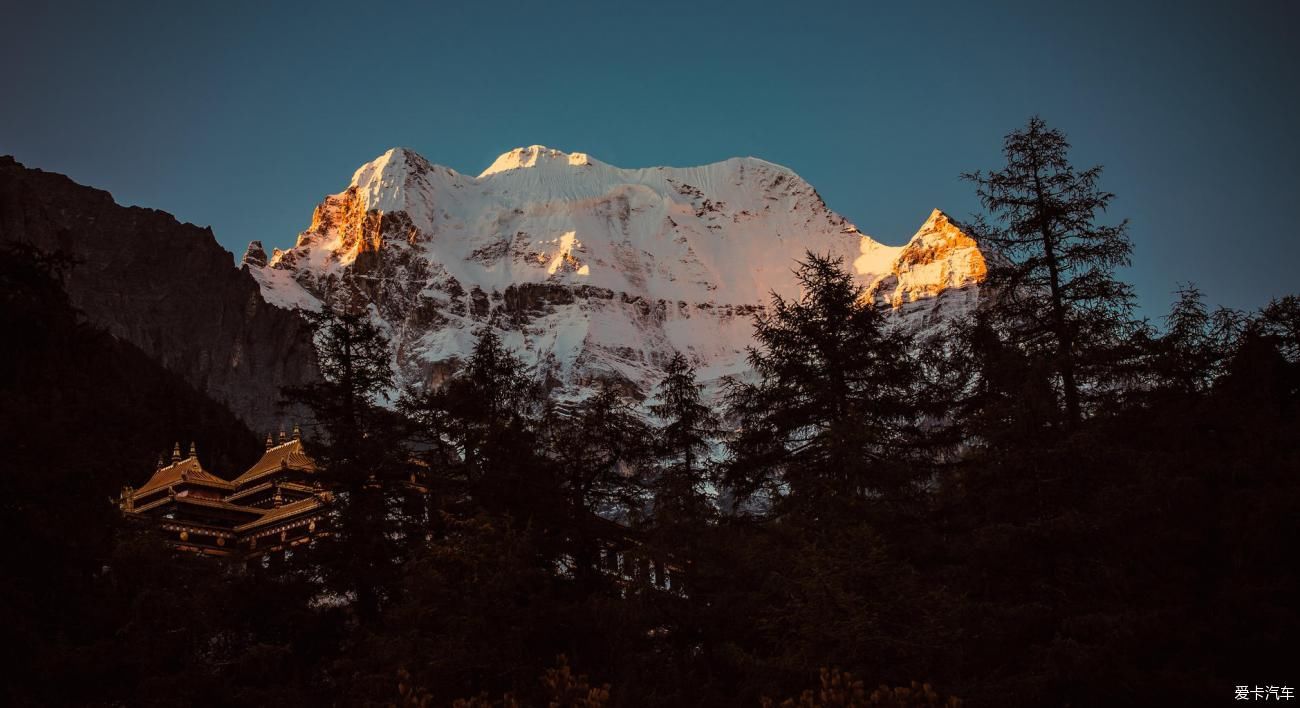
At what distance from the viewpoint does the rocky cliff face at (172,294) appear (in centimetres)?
13912

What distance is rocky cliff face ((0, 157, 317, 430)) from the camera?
139125mm

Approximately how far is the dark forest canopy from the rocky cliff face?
125m

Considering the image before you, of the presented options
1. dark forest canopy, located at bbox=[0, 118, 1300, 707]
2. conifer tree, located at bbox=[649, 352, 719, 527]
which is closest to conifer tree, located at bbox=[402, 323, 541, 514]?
dark forest canopy, located at bbox=[0, 118, 1300, 707]

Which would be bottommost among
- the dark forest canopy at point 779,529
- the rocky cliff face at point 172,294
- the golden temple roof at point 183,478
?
the dark forest canopy at point 779,529

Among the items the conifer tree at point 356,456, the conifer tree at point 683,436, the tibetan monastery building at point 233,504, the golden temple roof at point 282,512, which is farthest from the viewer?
the tibetan monastery building at point 233,504

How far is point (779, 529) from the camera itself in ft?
62.6

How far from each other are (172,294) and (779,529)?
151m

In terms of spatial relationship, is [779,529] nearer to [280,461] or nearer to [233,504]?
[280,461]

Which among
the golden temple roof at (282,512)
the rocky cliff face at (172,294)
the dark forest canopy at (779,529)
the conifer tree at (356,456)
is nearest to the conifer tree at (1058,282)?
the dark forest canopy at (779,529)

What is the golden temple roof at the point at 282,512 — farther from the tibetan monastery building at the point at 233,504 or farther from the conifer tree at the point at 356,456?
the conifer tree at the point at 356,456

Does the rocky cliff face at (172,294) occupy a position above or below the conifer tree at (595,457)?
above

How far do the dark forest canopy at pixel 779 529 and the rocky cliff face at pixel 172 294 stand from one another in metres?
125

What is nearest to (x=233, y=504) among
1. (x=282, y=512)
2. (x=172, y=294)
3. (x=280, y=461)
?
(x=280, y=461)

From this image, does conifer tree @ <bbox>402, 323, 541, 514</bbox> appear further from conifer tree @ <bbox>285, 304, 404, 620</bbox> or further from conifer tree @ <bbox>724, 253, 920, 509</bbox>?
conifer tree @ <bbox>724, 253, 920, 509</bbox>
